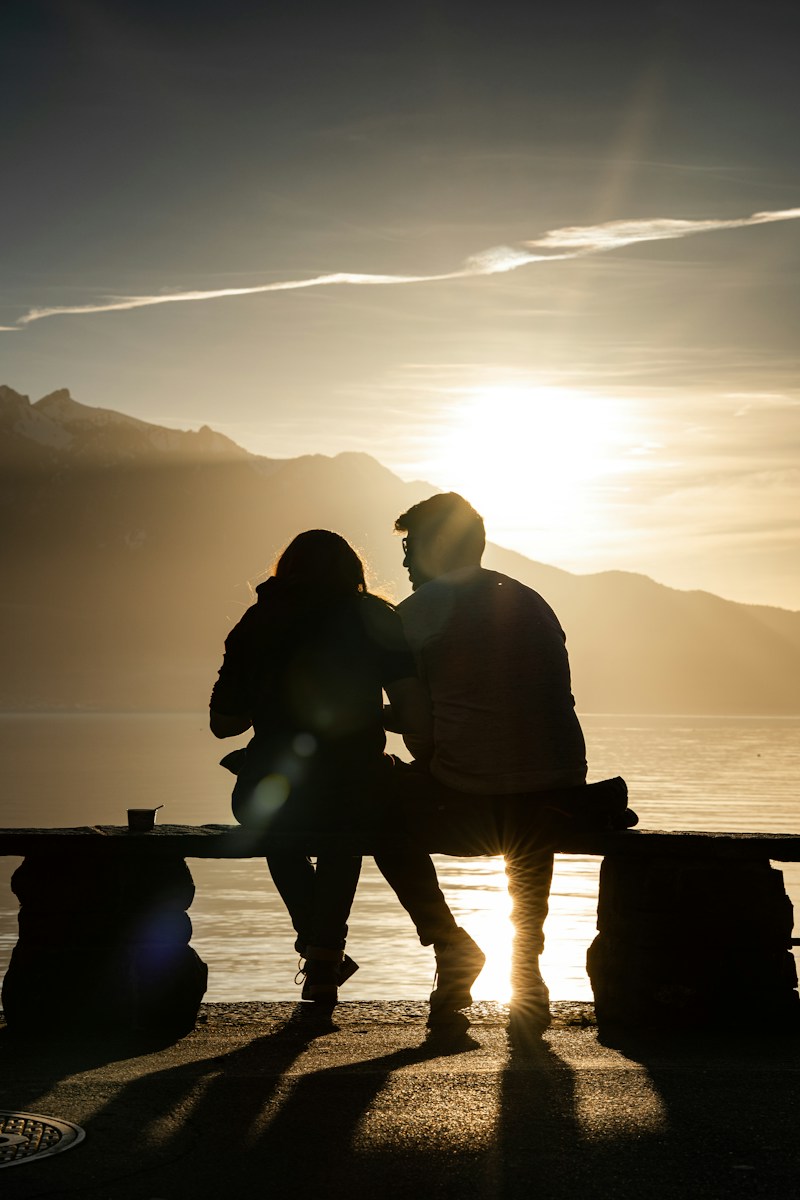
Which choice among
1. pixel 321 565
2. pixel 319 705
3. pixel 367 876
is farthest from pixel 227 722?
pixel 367 876

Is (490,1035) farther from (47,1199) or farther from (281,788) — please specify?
(47,1199)

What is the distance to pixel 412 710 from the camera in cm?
657

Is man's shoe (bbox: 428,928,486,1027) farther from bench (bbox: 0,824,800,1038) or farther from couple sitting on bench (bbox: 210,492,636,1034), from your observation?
bench (bbox: 0,824,800,1038)

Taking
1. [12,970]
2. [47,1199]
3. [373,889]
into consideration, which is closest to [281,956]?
[373,889]

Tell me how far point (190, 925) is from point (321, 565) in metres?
1.77

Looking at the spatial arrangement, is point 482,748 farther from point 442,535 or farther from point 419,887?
point 442,535

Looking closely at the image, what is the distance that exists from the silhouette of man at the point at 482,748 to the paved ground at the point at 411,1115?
1.61 ft

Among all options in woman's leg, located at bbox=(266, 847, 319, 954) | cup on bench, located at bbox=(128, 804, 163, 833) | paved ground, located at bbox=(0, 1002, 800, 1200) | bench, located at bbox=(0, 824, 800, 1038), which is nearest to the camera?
paved ground, located at bbox=(0, 1002, 800, 1200)

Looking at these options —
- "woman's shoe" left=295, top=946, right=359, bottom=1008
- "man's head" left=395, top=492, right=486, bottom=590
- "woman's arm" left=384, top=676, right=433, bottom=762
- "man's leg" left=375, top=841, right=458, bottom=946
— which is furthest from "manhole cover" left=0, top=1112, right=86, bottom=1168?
"man's head" left=395, top=492, right=486, bottom=590

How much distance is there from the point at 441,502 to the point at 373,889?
2736 centimetres

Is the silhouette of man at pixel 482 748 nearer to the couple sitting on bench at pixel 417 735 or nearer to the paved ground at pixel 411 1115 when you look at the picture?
the couple sitting on bench at pixel 417 735

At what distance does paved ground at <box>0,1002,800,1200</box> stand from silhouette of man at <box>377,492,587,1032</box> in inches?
19.3

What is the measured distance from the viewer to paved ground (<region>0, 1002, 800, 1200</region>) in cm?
401

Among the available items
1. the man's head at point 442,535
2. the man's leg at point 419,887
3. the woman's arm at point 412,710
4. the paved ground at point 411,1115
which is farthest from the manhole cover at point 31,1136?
the man's head at point 442,535
